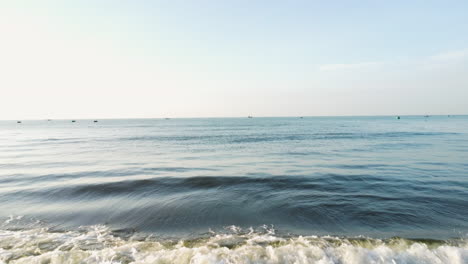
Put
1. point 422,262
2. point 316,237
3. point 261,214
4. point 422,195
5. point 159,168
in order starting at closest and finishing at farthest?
point 422,262, point 316,237, point 261,214, point 422,195, point 159,168

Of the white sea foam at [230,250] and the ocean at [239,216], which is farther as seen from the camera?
the ocean at [239,216]

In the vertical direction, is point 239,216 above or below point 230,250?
below

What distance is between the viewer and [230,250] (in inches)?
251

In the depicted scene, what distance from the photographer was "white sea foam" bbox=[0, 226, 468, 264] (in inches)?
234

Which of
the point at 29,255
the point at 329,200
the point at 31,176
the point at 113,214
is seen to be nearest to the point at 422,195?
the point at 329,200

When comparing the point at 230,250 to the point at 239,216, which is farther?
the point at 239,216

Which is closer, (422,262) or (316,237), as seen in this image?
(422,262)

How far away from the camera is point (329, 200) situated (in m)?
11.0

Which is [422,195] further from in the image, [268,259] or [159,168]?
[159,168]

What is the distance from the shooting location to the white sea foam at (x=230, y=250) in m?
5.94

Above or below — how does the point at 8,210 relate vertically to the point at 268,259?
below

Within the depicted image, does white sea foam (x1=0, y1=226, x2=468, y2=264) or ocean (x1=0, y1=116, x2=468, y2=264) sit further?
ocean (x1=0, y1=116, x2=468, y2=264)

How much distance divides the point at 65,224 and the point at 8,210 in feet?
Answer: 14.6

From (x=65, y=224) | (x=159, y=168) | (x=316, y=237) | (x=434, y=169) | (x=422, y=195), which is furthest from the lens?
(x=159, y=168)
